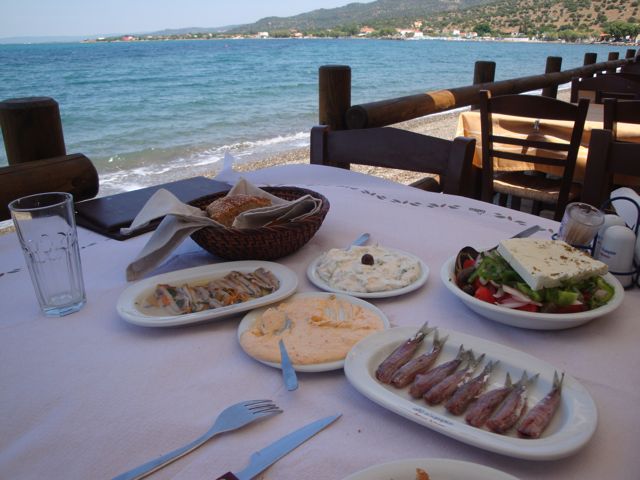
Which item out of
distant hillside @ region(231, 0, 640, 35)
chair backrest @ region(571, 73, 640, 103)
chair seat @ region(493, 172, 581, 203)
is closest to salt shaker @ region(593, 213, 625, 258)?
chair seat @ region(493, 172, 581, 203)

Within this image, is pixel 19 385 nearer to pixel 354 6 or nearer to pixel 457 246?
pixel 457 246

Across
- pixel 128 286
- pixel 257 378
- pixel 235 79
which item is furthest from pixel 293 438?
pixel 235 79

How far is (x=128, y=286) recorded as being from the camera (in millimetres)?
1016

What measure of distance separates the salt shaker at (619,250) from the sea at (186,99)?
7140mm

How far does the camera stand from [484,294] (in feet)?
2.89

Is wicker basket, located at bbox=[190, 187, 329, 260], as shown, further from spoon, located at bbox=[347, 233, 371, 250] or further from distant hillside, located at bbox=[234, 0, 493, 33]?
distant hillside, located at bbox=[234, 0, 493, 33]

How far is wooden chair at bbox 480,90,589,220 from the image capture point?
2.36 metres

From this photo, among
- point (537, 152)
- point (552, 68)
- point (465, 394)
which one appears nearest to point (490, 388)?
point (465, 394)

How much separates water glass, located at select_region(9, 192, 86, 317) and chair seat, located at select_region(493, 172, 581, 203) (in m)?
2.47

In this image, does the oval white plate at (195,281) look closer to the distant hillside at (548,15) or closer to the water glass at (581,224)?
the water glass at (581,224)

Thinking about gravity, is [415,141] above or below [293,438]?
above

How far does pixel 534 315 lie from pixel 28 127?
5.32 feet

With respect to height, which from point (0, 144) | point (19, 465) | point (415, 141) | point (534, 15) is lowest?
point (0, 144)

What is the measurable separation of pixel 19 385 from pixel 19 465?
17 centimetres
